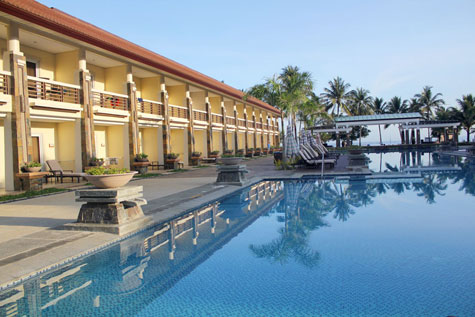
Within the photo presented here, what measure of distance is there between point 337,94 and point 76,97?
143 ft

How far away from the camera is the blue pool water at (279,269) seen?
3.77m

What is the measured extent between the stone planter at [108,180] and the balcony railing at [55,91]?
935cm

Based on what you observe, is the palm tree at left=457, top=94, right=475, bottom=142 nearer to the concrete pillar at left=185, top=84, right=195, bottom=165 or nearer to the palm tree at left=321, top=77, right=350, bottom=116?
the palm tree at left=321, top=77, right=350, bottom=116

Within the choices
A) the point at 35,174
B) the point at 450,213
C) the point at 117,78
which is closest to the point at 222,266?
the point at 450,213

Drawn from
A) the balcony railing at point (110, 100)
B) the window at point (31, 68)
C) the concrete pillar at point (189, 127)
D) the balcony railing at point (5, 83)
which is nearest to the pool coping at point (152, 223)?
the balcony railing at point (5, 83)

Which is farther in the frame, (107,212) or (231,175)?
(231,175)

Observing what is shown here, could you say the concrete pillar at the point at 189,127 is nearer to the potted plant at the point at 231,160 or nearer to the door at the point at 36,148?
the door at the point at 36,148

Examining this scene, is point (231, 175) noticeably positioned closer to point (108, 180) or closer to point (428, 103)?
point (108, 180)

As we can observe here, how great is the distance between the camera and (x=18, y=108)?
12328mm

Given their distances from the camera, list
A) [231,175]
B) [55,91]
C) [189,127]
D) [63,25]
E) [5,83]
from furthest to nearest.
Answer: [189,127] → [55,91] → [63,25] → [231,175] → [5,83]

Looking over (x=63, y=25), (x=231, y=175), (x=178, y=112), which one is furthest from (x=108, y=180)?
(x=178, y=112)

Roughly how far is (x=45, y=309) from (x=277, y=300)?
8.26 ft

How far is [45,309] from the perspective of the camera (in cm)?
383

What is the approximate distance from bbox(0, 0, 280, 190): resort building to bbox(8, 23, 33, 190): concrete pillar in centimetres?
3
